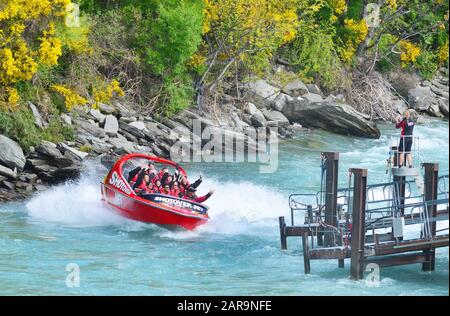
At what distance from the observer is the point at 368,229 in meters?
20.3

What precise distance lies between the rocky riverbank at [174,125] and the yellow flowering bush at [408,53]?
5.44 ft

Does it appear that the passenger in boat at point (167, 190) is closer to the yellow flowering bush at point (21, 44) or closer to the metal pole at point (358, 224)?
the metal pole at point (358, 224)

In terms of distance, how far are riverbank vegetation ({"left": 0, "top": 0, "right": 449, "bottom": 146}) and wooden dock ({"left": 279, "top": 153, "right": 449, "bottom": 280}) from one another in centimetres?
1212

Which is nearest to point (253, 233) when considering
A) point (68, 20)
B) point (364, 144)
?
point (68, 20)

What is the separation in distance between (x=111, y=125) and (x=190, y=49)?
552 cm

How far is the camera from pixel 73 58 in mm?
35812

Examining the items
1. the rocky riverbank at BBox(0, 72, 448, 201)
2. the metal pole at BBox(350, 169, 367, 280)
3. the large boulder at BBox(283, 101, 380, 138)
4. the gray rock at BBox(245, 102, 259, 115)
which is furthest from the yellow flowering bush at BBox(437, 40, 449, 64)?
the metal pole at BBox(350, 169, 367, 280)

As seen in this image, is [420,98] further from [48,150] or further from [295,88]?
[48,150]

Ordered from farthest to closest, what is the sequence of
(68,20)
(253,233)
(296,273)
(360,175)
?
1. (68,20)
2. (253,233)
3. (296,273)
4. (360,175)

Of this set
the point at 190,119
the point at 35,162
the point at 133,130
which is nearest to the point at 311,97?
the point at 190,119

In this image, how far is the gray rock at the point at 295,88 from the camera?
43531mm

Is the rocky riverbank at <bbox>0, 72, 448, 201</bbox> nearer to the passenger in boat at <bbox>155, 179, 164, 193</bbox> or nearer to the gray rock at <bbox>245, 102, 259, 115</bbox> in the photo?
the gray rock at <bbox>245, 102, 259, 115</bbox>
